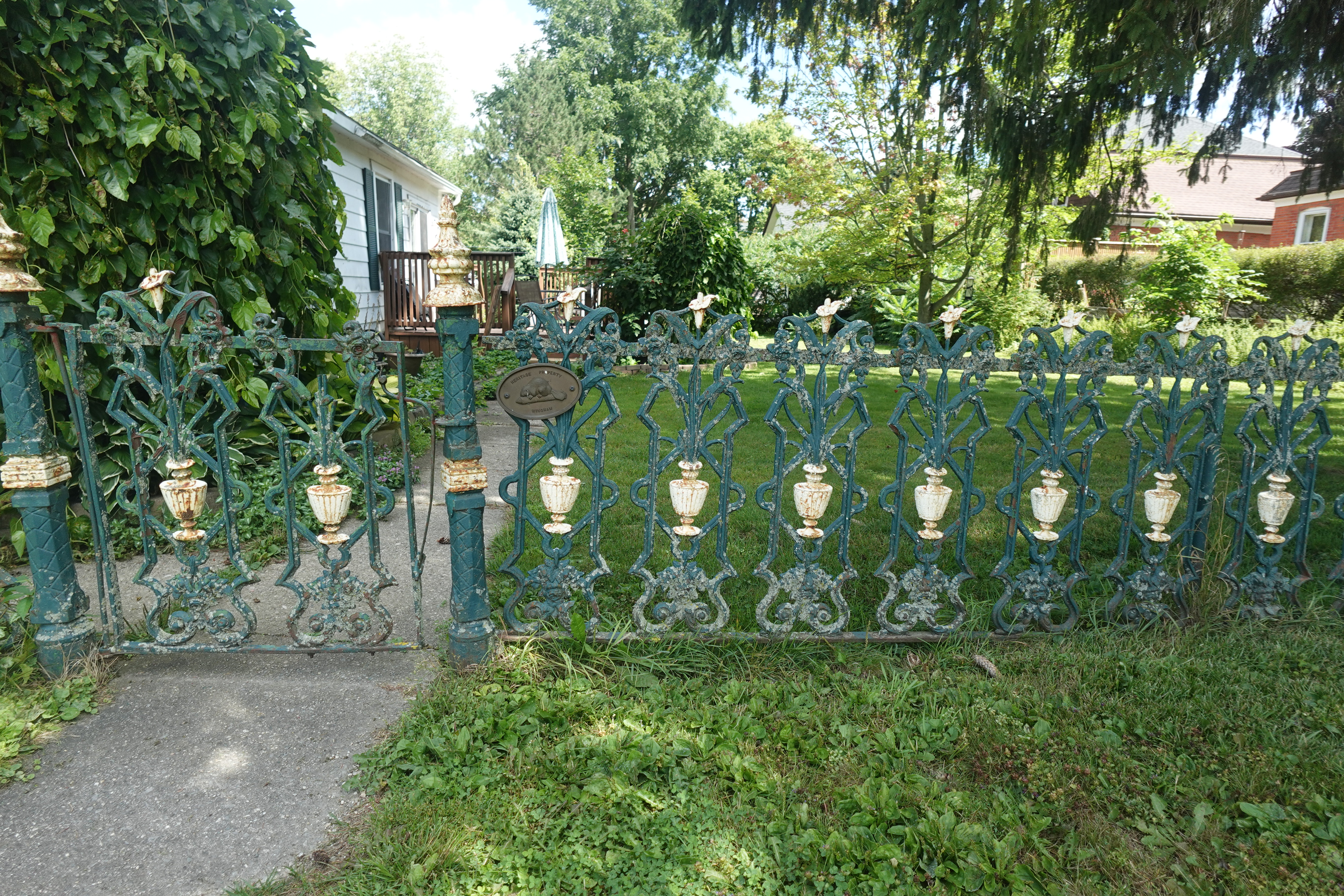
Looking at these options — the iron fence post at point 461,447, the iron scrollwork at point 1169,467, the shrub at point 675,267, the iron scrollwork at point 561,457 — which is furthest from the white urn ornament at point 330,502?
the shrub at point 675,267

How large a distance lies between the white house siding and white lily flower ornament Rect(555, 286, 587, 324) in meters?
6.53

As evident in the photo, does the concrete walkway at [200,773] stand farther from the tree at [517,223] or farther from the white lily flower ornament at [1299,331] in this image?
the tree at [517,223]

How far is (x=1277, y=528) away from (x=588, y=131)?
128 feet

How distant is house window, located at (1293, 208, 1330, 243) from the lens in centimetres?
2417

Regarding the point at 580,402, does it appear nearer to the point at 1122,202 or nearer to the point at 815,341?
the point at 815,341

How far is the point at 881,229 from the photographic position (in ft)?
46.2

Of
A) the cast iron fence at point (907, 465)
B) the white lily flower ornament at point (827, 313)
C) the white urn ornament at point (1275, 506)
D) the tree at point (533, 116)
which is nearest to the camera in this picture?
the white lily flower ornament at point (827, 313)

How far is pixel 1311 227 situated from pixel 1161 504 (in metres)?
28.5

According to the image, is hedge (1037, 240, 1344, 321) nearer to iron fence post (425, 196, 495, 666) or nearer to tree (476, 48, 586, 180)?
iron fence post (425, 196, 495, 666)

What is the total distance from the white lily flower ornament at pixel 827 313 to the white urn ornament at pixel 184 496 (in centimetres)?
236

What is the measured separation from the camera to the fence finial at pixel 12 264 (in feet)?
8.88

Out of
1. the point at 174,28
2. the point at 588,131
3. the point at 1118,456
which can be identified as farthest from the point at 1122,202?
the point at 588,131

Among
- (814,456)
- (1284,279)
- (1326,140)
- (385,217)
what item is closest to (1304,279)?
(1284,279)

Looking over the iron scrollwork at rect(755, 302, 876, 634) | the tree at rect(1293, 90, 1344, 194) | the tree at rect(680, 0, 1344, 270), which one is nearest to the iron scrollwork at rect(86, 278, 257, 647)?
the iron scrollwork at rect(755, 302, 876, 634)
